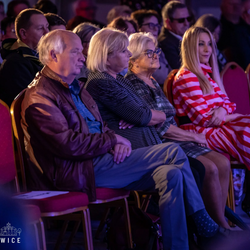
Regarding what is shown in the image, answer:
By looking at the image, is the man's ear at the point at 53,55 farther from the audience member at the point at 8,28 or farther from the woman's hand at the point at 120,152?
the audience member at the point at 8,28

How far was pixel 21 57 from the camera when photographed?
3043 millimetres

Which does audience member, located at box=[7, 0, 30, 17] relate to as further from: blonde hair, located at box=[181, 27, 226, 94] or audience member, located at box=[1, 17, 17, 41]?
blonde hair, located at box=[181, 27, 226, 94]

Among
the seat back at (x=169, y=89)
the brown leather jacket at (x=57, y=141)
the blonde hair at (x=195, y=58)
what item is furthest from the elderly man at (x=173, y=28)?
the brown leather jacket at (x=57, y=141)

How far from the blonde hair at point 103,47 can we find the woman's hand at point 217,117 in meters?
0.90

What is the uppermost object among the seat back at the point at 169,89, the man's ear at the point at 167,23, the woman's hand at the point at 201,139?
the man's ear at the point at 167,23

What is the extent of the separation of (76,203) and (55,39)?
88 cm

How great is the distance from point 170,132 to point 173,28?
1965 mm

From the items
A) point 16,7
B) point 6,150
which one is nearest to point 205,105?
point 6,150

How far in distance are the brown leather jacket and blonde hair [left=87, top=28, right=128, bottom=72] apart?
1.53ft

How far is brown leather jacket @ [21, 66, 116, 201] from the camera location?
7.30 ft

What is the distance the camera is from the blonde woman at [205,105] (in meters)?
3.28

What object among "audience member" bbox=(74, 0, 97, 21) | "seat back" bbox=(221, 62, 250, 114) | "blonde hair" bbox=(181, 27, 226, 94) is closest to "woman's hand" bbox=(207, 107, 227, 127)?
"blonde hair" bbox=(181, 27, 226, 94)

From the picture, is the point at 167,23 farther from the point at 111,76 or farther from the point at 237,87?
the point at 111,76

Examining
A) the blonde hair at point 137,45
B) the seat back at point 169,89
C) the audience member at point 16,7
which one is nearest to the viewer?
the blonde hair at point 137,45
